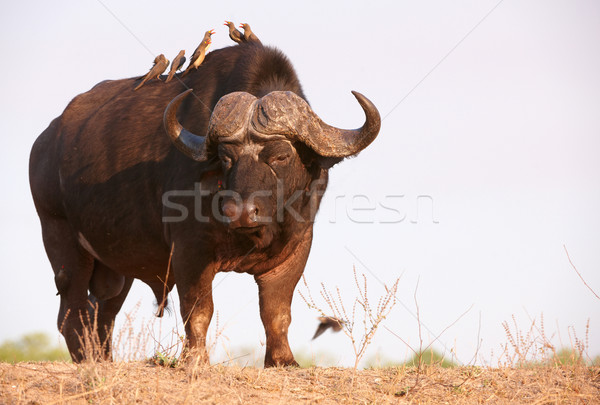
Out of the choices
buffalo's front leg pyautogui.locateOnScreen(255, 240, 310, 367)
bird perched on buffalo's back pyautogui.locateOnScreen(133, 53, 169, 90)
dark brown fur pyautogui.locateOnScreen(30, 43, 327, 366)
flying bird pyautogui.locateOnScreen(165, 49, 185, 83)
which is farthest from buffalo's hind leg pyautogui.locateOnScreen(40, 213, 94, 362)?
buffalo's front leg pyautogui.locateOnScreen(255, 240, 310, 367)

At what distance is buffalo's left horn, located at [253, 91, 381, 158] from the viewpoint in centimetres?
645

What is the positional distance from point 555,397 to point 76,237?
18.2ft

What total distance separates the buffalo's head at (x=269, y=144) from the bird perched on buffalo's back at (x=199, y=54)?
1279 mm

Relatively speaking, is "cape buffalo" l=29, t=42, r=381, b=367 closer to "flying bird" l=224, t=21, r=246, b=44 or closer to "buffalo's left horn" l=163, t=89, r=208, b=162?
"buffalo's left horn" l=163, t=89, r=208, b=162

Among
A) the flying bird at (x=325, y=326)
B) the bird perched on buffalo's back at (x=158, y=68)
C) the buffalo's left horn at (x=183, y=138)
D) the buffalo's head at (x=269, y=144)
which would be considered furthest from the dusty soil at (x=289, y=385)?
the bird perched on buffalo's back at (x=158, y=68)

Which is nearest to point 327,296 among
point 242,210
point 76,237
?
point 242,210

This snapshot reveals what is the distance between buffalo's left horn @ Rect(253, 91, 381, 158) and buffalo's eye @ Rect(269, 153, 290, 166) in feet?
0.67

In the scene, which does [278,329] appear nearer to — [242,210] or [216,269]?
[216,269]

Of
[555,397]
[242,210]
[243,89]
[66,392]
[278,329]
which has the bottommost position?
[66,392]

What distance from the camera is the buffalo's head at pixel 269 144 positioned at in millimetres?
6277

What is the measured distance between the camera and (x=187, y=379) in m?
4.86

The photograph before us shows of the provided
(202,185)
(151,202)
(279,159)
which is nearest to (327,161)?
(279,159)

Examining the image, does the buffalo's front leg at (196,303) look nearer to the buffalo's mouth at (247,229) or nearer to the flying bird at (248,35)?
the buffalo's mouth at (247,229)

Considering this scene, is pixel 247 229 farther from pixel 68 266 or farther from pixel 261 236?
pixel 68 266
